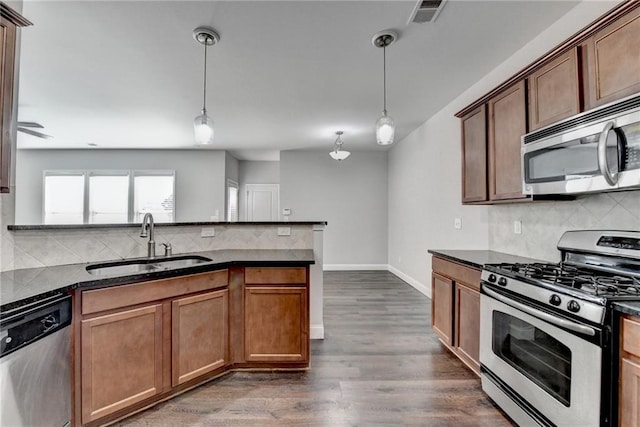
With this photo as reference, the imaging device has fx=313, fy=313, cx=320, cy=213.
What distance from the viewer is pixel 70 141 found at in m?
5.92

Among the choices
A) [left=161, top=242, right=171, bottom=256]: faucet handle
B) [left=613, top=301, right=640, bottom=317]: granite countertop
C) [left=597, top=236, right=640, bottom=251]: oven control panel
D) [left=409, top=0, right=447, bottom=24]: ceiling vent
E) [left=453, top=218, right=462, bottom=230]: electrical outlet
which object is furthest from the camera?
[left=453, top=218, right=462, bottom=230]: electrical outlet

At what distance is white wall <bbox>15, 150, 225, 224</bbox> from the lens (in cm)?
673

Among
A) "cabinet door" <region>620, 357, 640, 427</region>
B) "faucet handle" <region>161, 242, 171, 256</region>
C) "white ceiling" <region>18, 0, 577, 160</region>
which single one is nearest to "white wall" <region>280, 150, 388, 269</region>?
"white ceiling" <region>18, 0, 577, 160</region>

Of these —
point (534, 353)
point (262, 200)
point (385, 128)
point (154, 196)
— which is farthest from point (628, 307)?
point (262, 200)

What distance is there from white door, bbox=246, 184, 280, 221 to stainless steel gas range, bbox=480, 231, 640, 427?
22.5 ft

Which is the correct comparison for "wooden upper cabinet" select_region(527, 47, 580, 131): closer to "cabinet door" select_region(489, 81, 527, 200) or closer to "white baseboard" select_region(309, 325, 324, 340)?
"cabinet door" select_region(489, 81, 527, 200)

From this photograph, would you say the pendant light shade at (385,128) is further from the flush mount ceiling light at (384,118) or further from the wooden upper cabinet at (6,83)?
the wooden upper cabinet at (6,83)

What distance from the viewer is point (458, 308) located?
8.41 ft

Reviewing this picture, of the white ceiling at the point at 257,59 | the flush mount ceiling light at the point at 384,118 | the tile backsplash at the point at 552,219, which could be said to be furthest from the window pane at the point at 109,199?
the tile backsplash at the point at 552,219

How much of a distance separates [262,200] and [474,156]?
6.36 m

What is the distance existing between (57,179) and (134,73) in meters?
5.29

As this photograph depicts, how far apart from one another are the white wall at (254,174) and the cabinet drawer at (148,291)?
6240mm

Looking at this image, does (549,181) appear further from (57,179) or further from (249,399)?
(57,179)

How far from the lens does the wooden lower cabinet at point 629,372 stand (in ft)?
4.00
